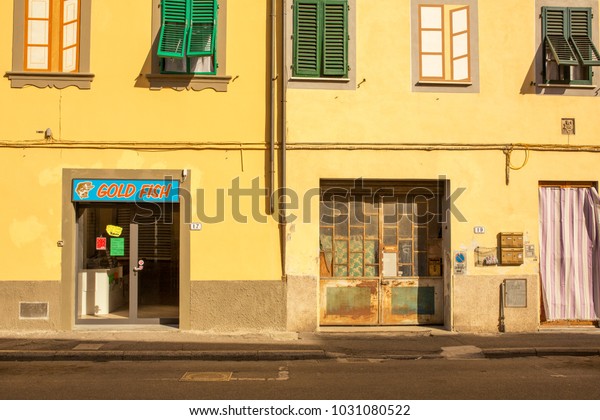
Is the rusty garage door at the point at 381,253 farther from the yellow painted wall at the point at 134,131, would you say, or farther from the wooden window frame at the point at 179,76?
the wooden window frame at the point at 179,76

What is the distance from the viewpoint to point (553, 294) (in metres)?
12.6

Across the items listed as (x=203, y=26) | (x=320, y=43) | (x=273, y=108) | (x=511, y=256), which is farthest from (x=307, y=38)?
(x=511, y=256)

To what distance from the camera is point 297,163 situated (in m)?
12.2

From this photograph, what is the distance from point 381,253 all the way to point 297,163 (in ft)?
7.88

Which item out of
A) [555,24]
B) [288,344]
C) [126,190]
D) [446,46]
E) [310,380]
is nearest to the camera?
[310,380]

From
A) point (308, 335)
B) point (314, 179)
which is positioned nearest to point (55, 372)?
point (308, 335)

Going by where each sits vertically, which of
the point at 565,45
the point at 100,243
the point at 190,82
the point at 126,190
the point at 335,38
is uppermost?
the point at 335,38

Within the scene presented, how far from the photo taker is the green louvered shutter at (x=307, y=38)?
12.3m

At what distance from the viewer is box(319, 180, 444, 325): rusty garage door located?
41.5ft

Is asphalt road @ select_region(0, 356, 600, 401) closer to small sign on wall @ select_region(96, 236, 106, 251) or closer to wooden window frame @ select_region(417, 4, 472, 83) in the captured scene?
small sign on wall @ select_region(96, 236, 106, 251)

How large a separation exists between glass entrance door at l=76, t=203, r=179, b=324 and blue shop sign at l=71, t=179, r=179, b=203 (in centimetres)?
31

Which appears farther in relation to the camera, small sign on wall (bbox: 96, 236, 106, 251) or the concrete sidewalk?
small sign on wall (bbox: 96, 236, 106, 251)

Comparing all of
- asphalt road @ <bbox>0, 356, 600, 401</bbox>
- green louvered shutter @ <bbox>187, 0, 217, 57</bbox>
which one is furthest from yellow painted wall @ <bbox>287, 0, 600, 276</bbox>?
asphalt road @ <bbox>0, 356, 600, 401</bbox>

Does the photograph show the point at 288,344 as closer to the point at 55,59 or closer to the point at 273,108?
the point at 273,108
